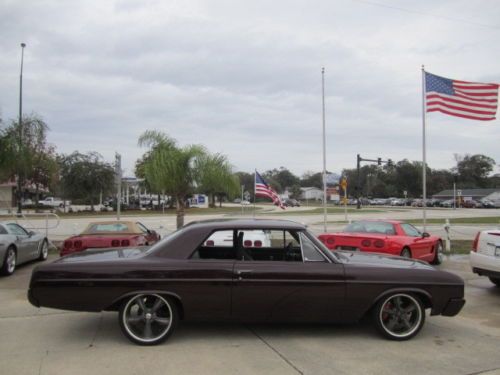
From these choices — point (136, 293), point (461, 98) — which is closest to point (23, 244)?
point (136, 293)

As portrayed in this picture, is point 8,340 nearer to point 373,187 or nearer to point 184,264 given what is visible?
point 184,264

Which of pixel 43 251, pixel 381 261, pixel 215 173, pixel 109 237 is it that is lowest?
pixel 43 251

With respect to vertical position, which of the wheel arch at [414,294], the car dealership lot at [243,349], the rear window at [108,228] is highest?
the rear window at [108,228]

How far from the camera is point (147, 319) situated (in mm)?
5141

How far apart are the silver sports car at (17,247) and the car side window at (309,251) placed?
22.3ft

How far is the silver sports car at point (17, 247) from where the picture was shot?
9578mm

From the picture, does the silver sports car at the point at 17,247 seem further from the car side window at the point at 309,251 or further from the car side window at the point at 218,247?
the car side window at the point at 309,251

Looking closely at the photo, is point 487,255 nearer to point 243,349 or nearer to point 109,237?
point 243,349

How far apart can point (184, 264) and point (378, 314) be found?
228 centimetres

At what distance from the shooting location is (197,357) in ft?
15.6

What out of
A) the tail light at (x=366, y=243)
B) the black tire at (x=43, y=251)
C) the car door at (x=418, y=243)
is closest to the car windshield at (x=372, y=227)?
the car door at (x=418, y=243)

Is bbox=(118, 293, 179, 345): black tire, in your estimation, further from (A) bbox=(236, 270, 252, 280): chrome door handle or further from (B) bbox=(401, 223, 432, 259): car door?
(B) bbox=(401, 223, 432, 259): car door

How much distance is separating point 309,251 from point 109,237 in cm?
606

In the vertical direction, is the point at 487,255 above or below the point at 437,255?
above
